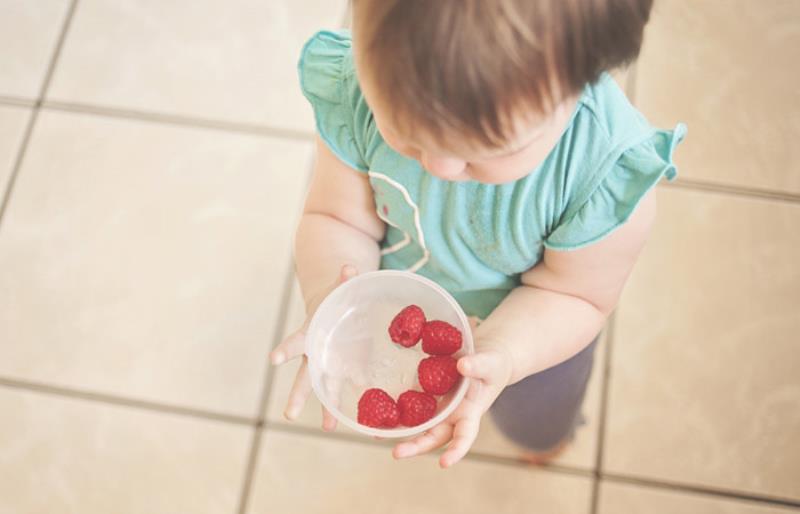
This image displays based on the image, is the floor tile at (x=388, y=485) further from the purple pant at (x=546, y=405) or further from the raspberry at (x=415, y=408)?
the raspberry at (x=415, y=408)

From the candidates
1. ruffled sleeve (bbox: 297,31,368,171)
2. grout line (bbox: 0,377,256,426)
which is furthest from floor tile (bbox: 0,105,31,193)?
ruffled sleeve (bbox: 297,31,368,171)

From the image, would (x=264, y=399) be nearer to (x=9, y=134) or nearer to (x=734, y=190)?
(x=9, y=134)

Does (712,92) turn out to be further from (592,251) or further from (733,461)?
(592,251)

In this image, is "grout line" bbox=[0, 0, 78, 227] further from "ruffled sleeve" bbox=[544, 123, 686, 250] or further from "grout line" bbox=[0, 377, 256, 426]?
"ruffled sleeve" bbox=[544, 123, 686, 250]

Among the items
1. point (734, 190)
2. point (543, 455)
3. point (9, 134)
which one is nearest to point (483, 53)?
point (543, 455)

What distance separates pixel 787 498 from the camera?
95 cm

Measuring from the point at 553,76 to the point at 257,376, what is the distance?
2.43 feet

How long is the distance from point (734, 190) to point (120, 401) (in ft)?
2.95

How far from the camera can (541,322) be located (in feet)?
2.12

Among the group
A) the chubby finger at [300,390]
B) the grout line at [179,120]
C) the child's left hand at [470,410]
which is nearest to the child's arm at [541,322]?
the child's left hand at [470,410]

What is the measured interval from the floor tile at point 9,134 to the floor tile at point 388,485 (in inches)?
23.6

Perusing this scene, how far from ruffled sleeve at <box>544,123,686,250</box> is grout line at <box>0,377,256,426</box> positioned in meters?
0.60

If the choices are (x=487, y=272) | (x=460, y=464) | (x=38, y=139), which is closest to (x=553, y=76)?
(x=487, y=272)

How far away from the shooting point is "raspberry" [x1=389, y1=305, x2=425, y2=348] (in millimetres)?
588
